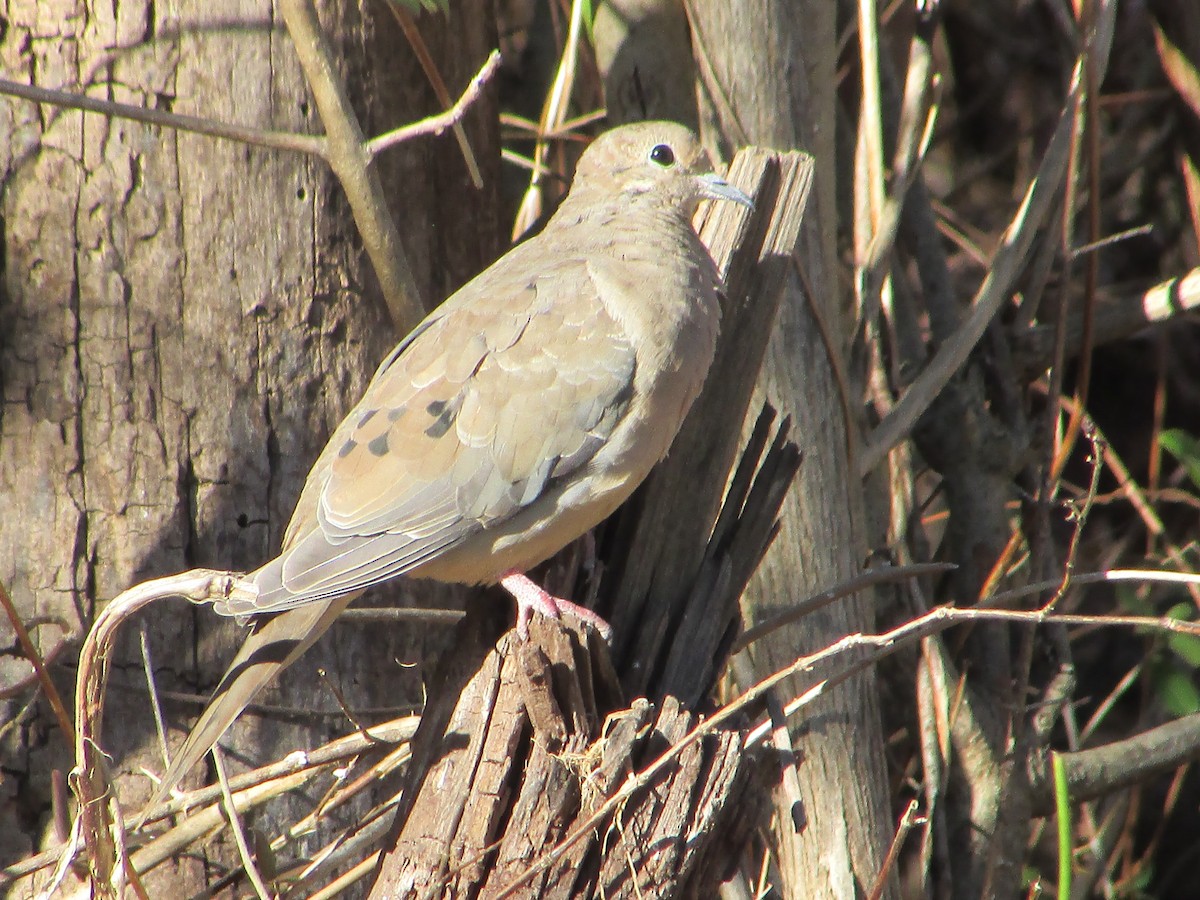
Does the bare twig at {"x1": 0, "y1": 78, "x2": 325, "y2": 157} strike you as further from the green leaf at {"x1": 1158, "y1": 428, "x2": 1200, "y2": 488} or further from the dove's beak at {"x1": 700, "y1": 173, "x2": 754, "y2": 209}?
the green leaf at {"x1": 1158, "y1": 428, "x2": 1200, "y2": 488}

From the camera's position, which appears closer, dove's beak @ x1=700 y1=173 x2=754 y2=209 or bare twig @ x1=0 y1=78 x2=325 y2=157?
bare twig @ x1=0 y1=78 x2=325 y2=157

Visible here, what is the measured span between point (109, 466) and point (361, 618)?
695 mm

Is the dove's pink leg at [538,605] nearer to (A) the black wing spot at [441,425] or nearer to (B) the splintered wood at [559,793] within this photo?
(B) the splintered wood at [559,793]

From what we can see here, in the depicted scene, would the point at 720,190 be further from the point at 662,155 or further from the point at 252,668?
the point at 252,668

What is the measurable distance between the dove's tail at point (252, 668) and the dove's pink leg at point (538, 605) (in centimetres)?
36

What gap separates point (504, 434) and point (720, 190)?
32.4 inches

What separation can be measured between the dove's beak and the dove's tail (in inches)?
51.0

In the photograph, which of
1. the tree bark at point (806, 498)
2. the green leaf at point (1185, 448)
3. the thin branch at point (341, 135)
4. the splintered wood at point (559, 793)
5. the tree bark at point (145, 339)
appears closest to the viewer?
the splintered wood at point (559, 793)

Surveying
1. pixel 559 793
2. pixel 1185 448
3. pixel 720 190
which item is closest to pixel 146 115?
pixel 720 190

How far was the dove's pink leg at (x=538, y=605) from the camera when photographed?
267 cm

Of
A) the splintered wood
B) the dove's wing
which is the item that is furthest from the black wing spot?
the splintered wood

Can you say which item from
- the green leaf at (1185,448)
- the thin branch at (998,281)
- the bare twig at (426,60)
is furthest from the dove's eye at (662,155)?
the green leaf at (1185,448)

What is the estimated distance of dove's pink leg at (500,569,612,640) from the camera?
267cm

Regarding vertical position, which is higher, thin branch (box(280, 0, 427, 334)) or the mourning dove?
thin branch (box(280, 0, 427, 334))
